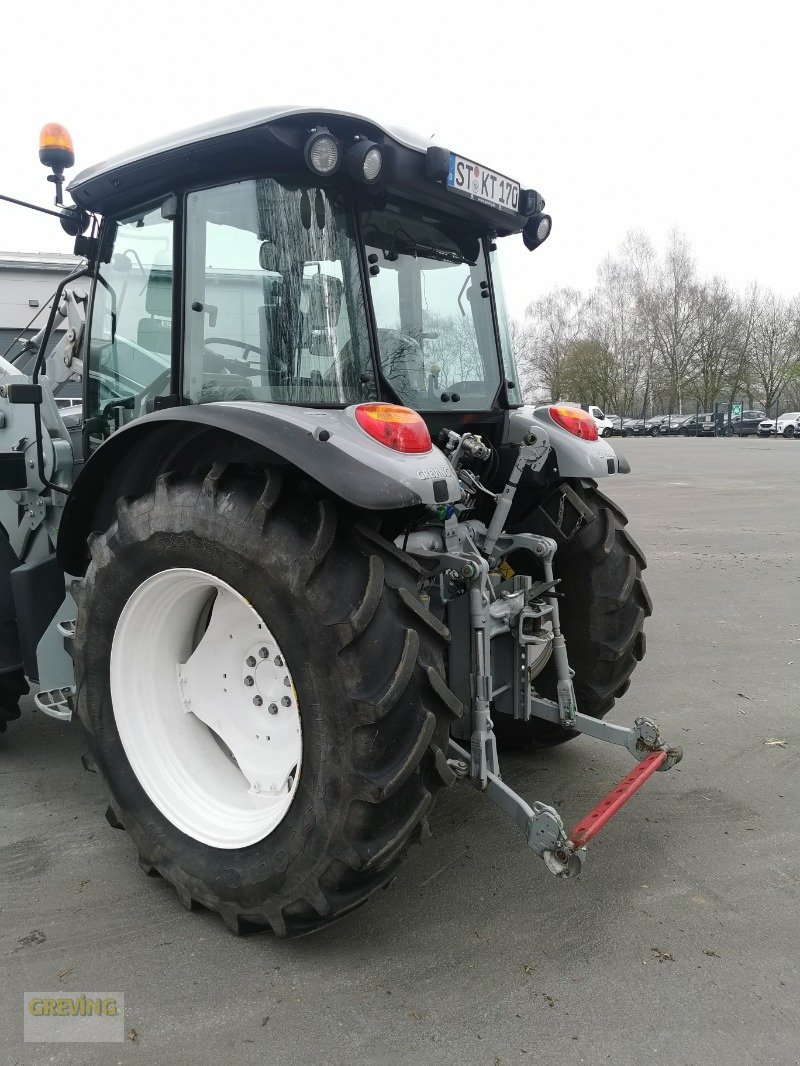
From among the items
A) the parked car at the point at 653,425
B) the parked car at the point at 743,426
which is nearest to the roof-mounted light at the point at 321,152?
the parked car at the point at 743,426

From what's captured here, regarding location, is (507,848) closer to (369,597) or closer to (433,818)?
(433,818)

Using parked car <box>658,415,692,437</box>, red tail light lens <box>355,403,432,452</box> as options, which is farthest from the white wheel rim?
parked car <box>658,415,692,437</box>

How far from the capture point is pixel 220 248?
2768 mm

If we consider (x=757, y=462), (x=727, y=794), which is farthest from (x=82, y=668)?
(x=757, y=462)

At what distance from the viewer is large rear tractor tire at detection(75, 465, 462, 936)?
219 cm

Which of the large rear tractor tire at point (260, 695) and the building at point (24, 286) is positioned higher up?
the building at point (24, 286)

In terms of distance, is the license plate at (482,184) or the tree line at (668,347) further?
the tree line at (668,347)

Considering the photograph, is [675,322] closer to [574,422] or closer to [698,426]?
[698,426]

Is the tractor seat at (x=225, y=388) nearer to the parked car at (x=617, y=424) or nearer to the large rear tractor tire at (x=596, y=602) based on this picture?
the large rear tractor tire at (x=596, y=602)

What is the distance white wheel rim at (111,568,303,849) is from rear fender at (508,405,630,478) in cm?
138

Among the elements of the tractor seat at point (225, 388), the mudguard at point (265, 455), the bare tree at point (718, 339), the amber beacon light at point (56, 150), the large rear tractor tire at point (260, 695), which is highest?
the bare tree at point (718, 339)

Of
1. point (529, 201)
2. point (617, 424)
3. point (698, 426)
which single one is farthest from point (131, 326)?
point (617, 424)

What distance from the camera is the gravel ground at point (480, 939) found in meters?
2.05

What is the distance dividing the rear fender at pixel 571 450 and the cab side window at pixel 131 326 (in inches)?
54.8
